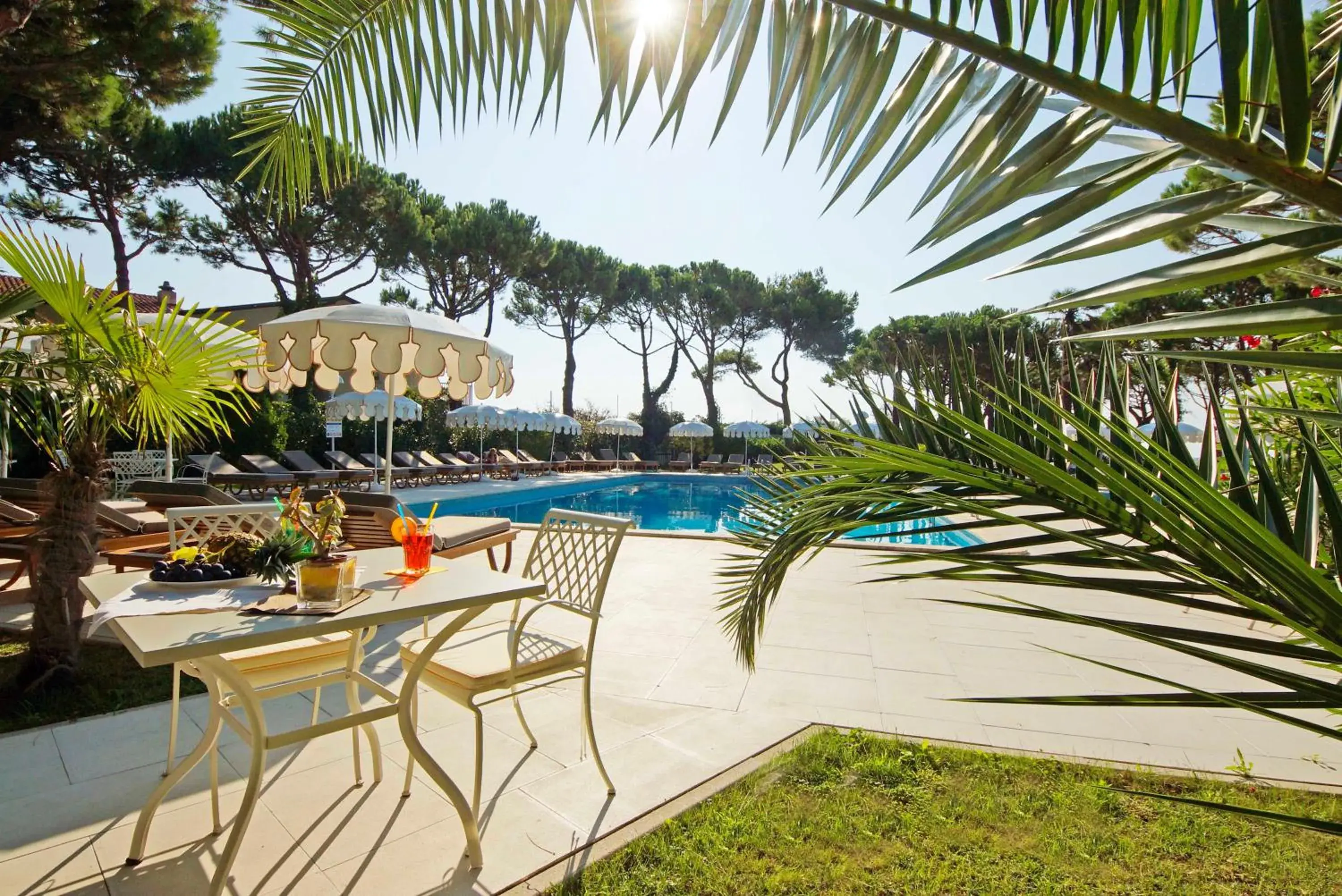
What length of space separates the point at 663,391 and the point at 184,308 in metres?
27.8

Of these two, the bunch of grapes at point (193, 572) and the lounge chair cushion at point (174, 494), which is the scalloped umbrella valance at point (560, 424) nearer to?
the lounge chair cushion at point (174, 494)

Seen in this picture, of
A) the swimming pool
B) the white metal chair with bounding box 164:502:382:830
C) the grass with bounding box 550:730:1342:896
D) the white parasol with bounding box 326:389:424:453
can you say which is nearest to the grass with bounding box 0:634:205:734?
the white metal chair with bounding box 164:502:382:830

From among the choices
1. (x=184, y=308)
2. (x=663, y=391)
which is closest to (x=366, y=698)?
(x=184, y=308)

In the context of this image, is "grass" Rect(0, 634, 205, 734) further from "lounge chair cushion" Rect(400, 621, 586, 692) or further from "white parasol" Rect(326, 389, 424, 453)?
"white parasol" Rect(326, 389, 424, 453)

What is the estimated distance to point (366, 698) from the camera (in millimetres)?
3447

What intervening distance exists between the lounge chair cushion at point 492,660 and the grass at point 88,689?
65.4 inches

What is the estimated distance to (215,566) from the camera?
7.98 feet

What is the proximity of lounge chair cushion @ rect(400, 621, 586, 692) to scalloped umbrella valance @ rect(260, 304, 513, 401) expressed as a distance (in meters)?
2.47

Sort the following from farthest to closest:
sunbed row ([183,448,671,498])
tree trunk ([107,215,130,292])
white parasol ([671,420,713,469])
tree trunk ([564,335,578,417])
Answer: tree trunk ([564,335,578,417]) → white parasol ([671,420,713,469]) → tree trunk ([107,215,130,292]) → sunbed row ([183,448,671,498])

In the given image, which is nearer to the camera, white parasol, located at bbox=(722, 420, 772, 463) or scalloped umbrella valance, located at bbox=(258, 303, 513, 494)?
scalloped umbrella valance, located at bbox=(258, 303, 513, 494)

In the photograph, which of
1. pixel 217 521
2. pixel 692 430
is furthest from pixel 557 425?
pixel 217 521

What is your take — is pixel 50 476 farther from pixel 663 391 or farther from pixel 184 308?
pixel 663 391

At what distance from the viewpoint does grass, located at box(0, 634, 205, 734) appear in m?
3.08

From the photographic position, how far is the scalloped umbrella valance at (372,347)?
4539 mm
